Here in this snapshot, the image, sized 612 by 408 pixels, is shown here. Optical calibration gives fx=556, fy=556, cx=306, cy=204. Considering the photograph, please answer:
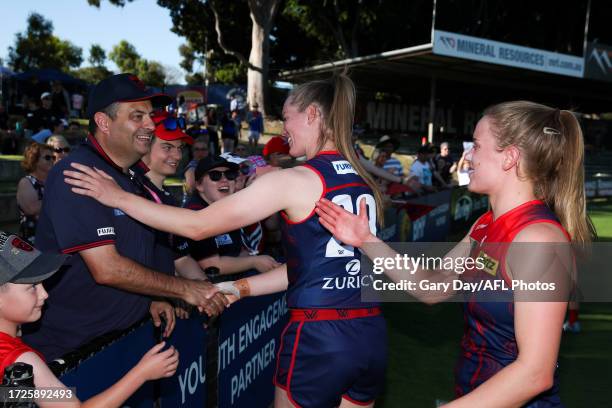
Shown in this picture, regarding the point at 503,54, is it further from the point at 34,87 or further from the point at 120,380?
the point at 120,380

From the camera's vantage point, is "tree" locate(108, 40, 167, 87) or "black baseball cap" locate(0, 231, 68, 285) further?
"tree" locate(108, 40, 167, 87)

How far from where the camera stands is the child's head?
2281 millimetres

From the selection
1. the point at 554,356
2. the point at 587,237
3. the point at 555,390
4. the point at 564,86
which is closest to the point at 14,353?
the point at 554,356

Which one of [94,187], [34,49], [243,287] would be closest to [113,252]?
[94,187]

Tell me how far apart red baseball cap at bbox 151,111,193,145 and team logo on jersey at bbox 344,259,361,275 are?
2.68m

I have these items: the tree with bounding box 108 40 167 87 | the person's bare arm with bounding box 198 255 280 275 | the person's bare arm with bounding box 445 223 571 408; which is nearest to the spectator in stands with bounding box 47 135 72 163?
the person's bare arm with bounding box 198 255 280 275

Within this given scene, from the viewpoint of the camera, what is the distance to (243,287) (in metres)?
3.46

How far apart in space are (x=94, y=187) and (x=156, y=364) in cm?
91

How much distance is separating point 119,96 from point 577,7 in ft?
146

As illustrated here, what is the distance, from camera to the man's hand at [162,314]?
307 centimetres

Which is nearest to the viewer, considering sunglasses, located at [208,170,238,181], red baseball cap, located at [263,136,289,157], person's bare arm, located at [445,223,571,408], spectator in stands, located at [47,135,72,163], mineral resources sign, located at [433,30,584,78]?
person's bare arm, located at [445,223,571,408]

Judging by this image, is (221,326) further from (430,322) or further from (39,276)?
(430,322)

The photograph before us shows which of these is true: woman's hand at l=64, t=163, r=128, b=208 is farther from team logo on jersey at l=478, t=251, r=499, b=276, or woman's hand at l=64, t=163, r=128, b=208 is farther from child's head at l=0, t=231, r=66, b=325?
team logo on jersey at l=478, t=251, r=499, b=276

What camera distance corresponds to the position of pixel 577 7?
132 feet
